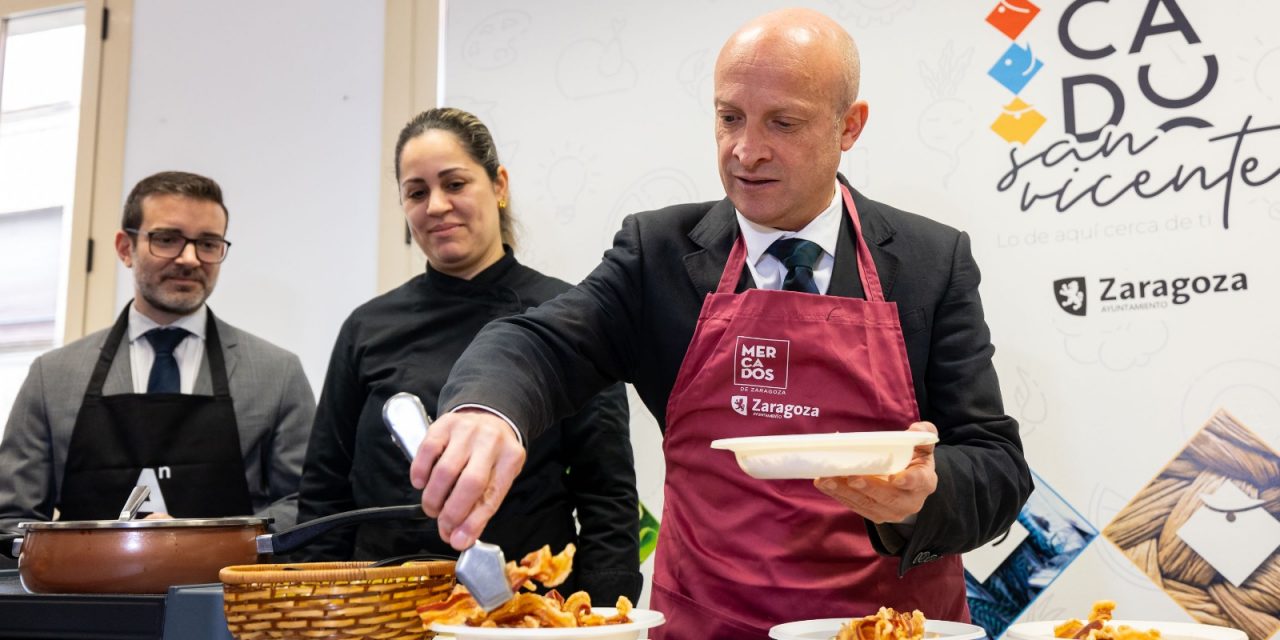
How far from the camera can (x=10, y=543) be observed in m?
1.83

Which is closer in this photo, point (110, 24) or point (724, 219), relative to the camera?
point (724, 219)

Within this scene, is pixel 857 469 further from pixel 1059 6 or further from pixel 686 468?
pixel 1059 6

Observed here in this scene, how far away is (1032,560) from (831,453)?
1533 millimetres

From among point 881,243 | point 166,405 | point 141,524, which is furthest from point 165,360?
point 881,243

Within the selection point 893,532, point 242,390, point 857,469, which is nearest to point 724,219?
point 893,532

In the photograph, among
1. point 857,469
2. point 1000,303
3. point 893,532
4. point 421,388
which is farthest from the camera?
point 1000,303

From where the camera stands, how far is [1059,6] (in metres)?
2.56

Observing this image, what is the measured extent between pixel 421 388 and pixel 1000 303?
1280mm

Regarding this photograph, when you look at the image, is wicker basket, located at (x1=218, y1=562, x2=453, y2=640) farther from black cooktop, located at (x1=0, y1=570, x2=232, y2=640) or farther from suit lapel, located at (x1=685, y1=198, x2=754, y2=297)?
suit lapel, located at (x1=685, y1=198, x2=754, y2=297)

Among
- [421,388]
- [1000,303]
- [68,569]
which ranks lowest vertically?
[68,569]

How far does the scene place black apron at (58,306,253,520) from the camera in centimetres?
263

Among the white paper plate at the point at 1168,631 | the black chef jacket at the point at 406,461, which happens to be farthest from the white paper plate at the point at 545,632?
the black chef jacket at the point at 406,461

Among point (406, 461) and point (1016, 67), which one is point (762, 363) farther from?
point (1016, 67)

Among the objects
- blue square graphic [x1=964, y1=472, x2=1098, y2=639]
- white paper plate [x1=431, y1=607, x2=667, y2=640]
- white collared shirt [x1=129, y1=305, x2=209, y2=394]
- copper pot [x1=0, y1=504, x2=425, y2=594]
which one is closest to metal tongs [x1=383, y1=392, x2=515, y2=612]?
white paper plate [x1=431, y1=607, x2=667, y2=640]
